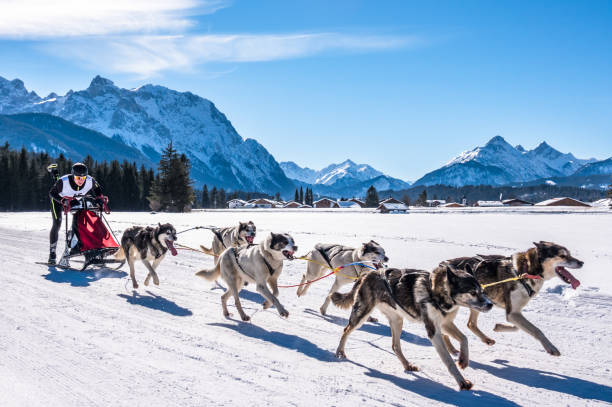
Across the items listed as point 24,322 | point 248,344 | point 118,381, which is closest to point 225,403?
point 118,381

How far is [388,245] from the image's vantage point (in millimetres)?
16719

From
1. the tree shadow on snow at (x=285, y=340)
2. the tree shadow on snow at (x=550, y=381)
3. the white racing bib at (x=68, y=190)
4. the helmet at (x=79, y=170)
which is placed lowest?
the tree shadow on snow at (x=550, y=381)

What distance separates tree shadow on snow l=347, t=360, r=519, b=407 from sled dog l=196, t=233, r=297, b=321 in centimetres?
234

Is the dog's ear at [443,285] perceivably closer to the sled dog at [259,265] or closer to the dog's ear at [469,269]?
the dog's ear at [469,269]

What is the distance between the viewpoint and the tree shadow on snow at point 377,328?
20.1 ft

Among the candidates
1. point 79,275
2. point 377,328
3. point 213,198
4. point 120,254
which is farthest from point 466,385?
point 213,198

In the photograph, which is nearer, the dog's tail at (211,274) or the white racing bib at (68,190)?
the dog's tail at (211,274)

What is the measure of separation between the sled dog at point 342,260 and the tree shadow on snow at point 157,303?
2472 millimetres

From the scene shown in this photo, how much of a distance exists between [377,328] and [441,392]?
7.73 feet

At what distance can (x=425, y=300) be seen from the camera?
4738 millimetres

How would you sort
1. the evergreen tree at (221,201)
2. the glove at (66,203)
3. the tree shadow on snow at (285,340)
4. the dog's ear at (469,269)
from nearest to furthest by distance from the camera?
1. the tree shadow on snow at (285,340)
2. the dog's ear at (469,269)
3. the glove at (66,203)
4. the evergreen tree at (221,201)

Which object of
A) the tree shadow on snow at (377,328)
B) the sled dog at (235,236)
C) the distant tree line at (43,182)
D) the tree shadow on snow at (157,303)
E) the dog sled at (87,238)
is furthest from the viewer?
the distant tree line at (43,182)

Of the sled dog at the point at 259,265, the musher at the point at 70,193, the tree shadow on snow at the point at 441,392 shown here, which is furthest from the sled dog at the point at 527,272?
the musher at the point at 70,193

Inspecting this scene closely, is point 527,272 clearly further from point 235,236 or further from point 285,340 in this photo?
point 235,236
